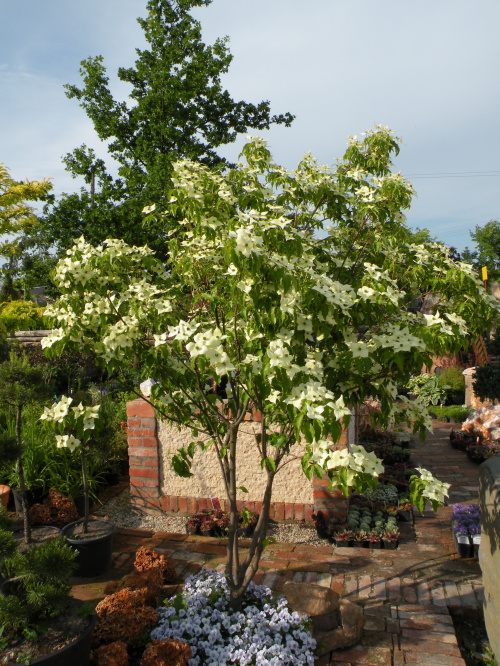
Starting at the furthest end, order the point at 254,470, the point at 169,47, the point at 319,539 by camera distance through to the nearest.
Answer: the point at 169,47 → the point at 254,470 → the point at 319,539

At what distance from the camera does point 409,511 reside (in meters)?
4.59

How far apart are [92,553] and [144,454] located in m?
1.11

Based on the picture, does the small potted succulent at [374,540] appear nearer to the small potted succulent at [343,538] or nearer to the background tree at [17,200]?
the small potted succulent at [343,538]

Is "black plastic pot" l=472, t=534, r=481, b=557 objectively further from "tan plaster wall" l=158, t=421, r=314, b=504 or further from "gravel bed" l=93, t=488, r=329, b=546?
"tan plaster wall" l=158, t=421, r=314, b=504

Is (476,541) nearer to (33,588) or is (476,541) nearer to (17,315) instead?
(33,588)

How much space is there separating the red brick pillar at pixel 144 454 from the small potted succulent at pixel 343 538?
1607 millimetres

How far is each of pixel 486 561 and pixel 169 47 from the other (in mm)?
13620

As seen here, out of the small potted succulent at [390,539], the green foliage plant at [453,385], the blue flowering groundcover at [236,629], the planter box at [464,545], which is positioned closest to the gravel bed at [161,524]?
the small potted succulent at [390,539]

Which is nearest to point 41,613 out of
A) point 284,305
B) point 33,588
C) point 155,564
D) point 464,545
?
point 33,588

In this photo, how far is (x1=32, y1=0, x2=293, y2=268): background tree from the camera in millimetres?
12445

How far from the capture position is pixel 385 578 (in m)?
3.50

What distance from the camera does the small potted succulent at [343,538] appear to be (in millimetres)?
3996

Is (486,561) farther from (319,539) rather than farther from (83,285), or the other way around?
(83,285)

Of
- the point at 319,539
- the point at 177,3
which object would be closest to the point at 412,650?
the point at 319,539
